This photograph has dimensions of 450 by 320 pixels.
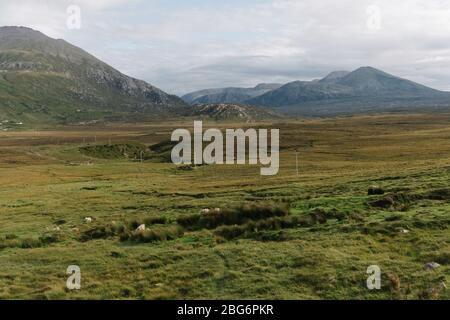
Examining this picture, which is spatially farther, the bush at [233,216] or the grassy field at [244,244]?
the bush at [233,216]

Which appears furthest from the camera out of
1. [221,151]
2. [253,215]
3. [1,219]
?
[221,151]

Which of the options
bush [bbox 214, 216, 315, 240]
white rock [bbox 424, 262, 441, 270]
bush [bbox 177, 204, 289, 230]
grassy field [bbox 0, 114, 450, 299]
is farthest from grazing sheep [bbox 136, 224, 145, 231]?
white rock [bbox 424, 262, 441, 270]

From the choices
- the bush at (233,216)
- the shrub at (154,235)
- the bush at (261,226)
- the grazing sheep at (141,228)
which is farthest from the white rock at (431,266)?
the grazing sheep at (141,228)

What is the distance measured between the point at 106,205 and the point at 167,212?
447 inches

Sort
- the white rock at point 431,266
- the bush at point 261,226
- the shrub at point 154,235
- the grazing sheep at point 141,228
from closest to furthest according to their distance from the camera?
1. the white rock at point 431,266
2. the bush at point 261,226
3. the shrub at point 154,235
4. the grazing sheep at point 141,228

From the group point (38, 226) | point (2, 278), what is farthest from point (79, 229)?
point (2, 278)

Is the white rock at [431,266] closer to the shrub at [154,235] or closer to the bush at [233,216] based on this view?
the bush at [233,216]

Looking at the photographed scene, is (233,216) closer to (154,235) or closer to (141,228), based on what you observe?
(154,235)

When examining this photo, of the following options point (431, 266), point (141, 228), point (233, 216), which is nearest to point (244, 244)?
point (233, 216)

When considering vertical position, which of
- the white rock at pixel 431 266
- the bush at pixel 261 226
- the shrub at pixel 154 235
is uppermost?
the white rock at pixel 431 266

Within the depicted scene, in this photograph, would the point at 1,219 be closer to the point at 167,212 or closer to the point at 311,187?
the point at 167,212

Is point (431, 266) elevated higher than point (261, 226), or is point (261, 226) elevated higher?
point (431, 266)
